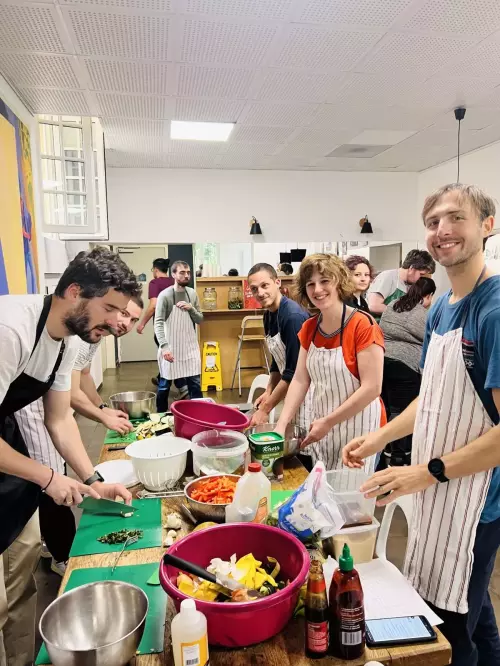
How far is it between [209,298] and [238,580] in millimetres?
5754

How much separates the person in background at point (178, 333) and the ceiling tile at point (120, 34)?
6.97 feet

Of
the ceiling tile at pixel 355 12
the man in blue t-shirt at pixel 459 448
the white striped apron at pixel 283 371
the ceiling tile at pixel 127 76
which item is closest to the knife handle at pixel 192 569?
the man in blue t-shirt at pixel 459 448

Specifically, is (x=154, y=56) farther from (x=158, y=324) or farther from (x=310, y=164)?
(x=310, y=164)

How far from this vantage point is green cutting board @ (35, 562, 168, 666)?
1013mm

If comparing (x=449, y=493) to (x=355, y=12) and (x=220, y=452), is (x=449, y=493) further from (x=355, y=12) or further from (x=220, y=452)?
(x=355, y=12)

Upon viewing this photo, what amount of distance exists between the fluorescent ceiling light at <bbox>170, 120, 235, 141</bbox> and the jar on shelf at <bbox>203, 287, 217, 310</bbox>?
7.11ft

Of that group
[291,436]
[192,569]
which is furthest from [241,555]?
[291,436]

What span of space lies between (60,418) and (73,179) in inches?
120

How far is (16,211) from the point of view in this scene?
354 cm

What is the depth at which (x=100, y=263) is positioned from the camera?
149cm

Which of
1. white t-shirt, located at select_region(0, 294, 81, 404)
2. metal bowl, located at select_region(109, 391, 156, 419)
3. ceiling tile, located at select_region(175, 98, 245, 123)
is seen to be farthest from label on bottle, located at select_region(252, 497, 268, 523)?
ceiling tile, located at select_region(175, 98, 245, 123)

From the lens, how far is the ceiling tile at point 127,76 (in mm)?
3273

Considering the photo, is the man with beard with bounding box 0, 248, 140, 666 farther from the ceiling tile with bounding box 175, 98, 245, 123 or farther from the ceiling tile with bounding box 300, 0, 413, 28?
the ceiling tile with bounding box 175, 98, 245, 123

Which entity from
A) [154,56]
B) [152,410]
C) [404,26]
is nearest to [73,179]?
[154,56]
